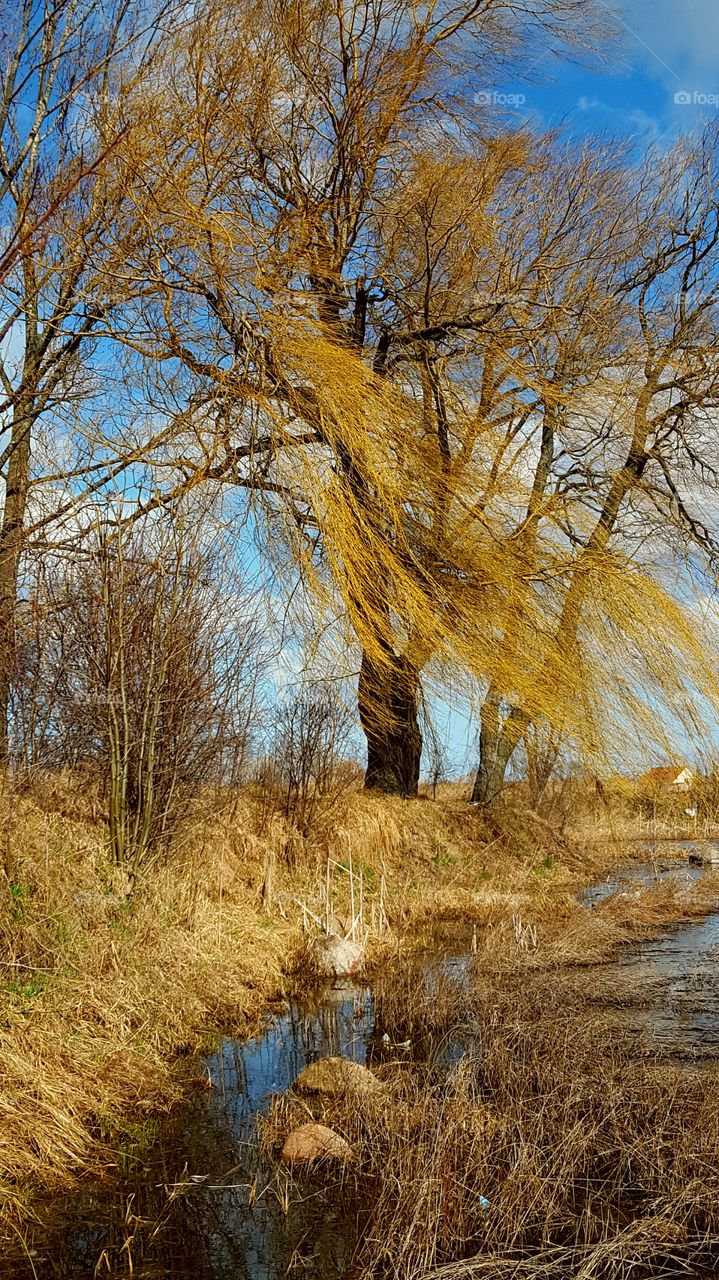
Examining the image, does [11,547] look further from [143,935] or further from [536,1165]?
[536,1165]

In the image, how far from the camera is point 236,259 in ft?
24.6

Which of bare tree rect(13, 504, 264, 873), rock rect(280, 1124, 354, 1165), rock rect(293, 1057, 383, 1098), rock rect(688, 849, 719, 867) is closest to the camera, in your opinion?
rock rect(280, 1124, 354, 1165)

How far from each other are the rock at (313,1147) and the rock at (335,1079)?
1.11ft

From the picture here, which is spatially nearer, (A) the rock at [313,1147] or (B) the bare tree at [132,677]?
(A) the rock at [313,1147]

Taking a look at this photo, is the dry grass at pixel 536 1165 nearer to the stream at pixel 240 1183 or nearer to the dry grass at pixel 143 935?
the stream at pixel 240 1183

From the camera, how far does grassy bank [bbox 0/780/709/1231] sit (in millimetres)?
4609

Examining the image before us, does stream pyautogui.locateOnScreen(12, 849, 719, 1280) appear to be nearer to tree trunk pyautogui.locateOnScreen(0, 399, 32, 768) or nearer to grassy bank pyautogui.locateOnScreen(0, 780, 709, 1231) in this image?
grassy bank pyautogui.locateOnScreen(0, 780, 709, 1231)

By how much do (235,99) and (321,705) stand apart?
238 inches

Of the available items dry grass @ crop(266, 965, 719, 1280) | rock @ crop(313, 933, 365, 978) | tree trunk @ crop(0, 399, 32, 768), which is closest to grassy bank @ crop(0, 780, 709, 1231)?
rock @ crop(313, 933, 365, 978)

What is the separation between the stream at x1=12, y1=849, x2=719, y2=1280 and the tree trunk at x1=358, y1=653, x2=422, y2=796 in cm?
234

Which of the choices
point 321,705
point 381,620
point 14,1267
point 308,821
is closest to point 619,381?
point 381,620

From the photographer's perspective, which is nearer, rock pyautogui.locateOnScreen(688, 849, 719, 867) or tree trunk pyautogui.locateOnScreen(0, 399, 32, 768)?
tree trunk pyautogui.locateOnScreen(0, 399, 32, 768)

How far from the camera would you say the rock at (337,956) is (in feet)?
25.6

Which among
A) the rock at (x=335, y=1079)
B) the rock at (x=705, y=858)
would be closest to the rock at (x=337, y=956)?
the rock at (x=335, y=1079)
